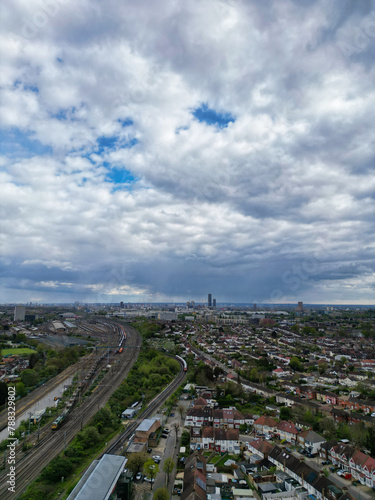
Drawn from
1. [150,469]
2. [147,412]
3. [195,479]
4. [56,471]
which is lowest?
[147,412]

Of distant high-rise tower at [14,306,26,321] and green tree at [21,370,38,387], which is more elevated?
distant high-rise tower at [14,306,26,321]

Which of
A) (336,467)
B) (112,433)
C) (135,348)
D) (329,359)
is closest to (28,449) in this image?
(112,433)

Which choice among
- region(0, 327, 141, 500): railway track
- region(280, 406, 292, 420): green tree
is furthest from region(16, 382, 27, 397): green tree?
region(280, 406, 292, 420): green tree

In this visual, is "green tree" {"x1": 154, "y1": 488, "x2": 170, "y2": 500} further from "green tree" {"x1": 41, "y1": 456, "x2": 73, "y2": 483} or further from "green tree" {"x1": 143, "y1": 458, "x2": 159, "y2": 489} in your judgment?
"green tree" {"x1": 41, "y1": 456, "x2": 73, "y2": 483}

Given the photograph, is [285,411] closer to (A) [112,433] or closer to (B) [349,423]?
(B) [349,423]

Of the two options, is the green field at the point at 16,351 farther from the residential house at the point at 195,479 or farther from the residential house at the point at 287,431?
the residential house at the point at 195,479

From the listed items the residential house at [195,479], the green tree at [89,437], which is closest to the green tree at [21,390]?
the green tree at [89,437]

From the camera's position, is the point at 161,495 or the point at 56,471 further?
the point at 56,471

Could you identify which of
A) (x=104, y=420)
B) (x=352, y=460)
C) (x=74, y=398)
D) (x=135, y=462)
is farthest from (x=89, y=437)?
(x=352, y=460)

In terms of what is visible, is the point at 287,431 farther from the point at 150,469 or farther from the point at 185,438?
the point at 150,469
